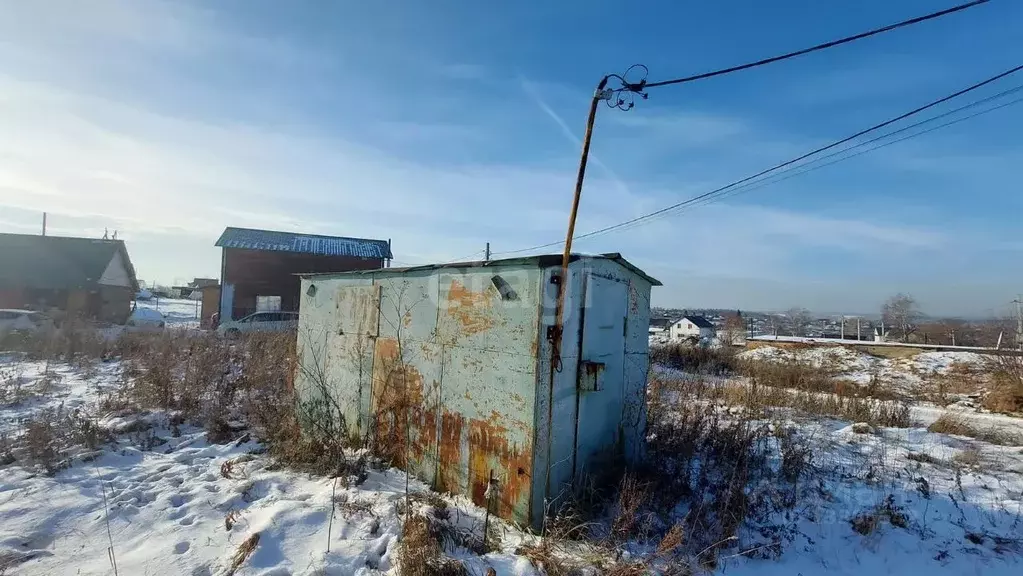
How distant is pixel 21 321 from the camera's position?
545 inches

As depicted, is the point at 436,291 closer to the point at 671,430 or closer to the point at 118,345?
Answer: the point at 671,430

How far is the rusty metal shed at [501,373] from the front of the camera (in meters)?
3.58

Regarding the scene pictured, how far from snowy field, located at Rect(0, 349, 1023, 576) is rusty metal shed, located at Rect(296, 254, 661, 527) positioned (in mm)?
414

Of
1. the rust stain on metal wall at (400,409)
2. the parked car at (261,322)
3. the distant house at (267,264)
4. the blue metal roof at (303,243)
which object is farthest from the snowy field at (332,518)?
the blue metal roof at (303,243)

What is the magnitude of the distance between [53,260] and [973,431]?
34.2 metres

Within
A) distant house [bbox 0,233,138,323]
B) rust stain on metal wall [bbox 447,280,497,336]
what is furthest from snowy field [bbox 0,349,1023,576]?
distant house [bbox 0,233,138,323]

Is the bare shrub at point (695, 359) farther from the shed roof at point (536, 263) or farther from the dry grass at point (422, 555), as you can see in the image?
the dry grass at point (422, 555)

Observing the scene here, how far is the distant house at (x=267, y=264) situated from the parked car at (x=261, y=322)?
289 cm

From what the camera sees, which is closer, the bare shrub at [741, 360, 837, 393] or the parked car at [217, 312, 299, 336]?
the bare shrub at [741, 360, 837, 393]

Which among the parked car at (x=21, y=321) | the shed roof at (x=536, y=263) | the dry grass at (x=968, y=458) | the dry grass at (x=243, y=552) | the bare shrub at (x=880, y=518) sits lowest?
the dry grass at (x=243, y=552)

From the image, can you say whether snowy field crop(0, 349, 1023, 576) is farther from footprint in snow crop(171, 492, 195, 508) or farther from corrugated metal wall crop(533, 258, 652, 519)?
corrugated metal wall crop(533, 258, 652, 519)

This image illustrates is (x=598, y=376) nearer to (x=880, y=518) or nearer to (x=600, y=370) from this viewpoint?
(x=600, y=370)

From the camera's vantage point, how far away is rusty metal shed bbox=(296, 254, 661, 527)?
358 cm

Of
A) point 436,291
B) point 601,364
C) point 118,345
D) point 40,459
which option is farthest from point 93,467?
point 118,345
